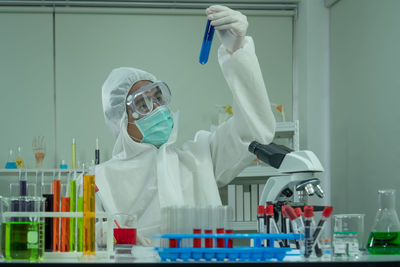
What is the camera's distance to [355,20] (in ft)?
11.1

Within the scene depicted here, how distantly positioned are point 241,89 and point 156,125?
1.76 feet

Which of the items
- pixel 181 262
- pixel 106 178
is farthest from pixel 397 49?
pixel 181 262

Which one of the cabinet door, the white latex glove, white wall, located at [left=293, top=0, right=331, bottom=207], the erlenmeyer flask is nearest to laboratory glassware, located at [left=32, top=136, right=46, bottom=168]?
the cabinet door

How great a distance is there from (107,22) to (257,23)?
3.47 ft

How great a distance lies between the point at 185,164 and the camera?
7.77 feet

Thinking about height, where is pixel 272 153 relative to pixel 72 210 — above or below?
above

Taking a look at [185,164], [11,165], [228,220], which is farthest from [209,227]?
[11,165]

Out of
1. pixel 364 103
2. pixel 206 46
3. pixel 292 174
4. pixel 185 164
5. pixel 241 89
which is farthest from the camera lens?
pixel 364 103

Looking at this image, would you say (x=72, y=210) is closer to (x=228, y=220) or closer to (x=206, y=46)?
(x=228, y=220)

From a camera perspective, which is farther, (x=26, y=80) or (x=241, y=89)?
(x=26, y=80)

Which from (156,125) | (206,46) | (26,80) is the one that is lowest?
(156,125)

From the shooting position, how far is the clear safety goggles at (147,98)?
2428 mm

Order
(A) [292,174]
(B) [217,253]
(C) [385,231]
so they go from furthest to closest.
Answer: (A) [292,174] → (C) [385,231] → (B) [217,253]

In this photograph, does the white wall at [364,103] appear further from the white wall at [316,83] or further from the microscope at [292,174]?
the microscope at [292,174]
